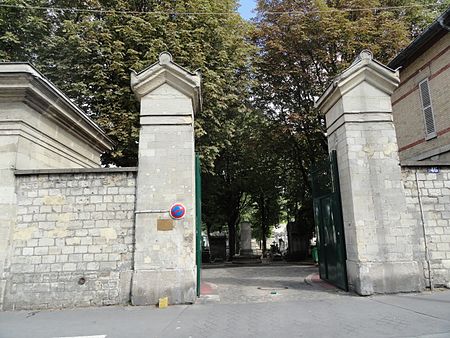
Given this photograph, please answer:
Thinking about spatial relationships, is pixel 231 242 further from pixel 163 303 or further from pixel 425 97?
pixel 163 303

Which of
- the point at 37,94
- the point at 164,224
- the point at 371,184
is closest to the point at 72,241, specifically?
the point at 164,224

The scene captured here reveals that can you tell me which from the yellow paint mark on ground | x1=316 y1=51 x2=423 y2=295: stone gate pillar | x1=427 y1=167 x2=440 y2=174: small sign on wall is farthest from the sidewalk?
x1=427 y1=167 x2=440 y2=174: small sign on wall

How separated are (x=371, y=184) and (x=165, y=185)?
462 centimetres

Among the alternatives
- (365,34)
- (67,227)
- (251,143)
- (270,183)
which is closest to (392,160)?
(67,227)

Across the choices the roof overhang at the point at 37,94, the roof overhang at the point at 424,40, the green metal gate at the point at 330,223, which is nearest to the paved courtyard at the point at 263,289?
the green metal gate at the point at 330,223

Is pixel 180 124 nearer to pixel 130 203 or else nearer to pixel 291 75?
pixel 130 203

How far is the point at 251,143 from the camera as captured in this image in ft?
63.2

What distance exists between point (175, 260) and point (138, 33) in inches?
364

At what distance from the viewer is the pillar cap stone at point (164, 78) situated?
25.9 ft

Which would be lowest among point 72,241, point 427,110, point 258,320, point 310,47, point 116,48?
point 258,320

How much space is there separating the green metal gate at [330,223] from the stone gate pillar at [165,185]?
11.5 feet

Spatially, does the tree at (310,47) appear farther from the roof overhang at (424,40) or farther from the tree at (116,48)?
the tree at (116,48)

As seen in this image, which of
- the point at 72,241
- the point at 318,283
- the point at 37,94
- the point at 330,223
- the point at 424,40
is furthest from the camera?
the point at 424,40

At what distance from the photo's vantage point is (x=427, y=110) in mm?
13062
